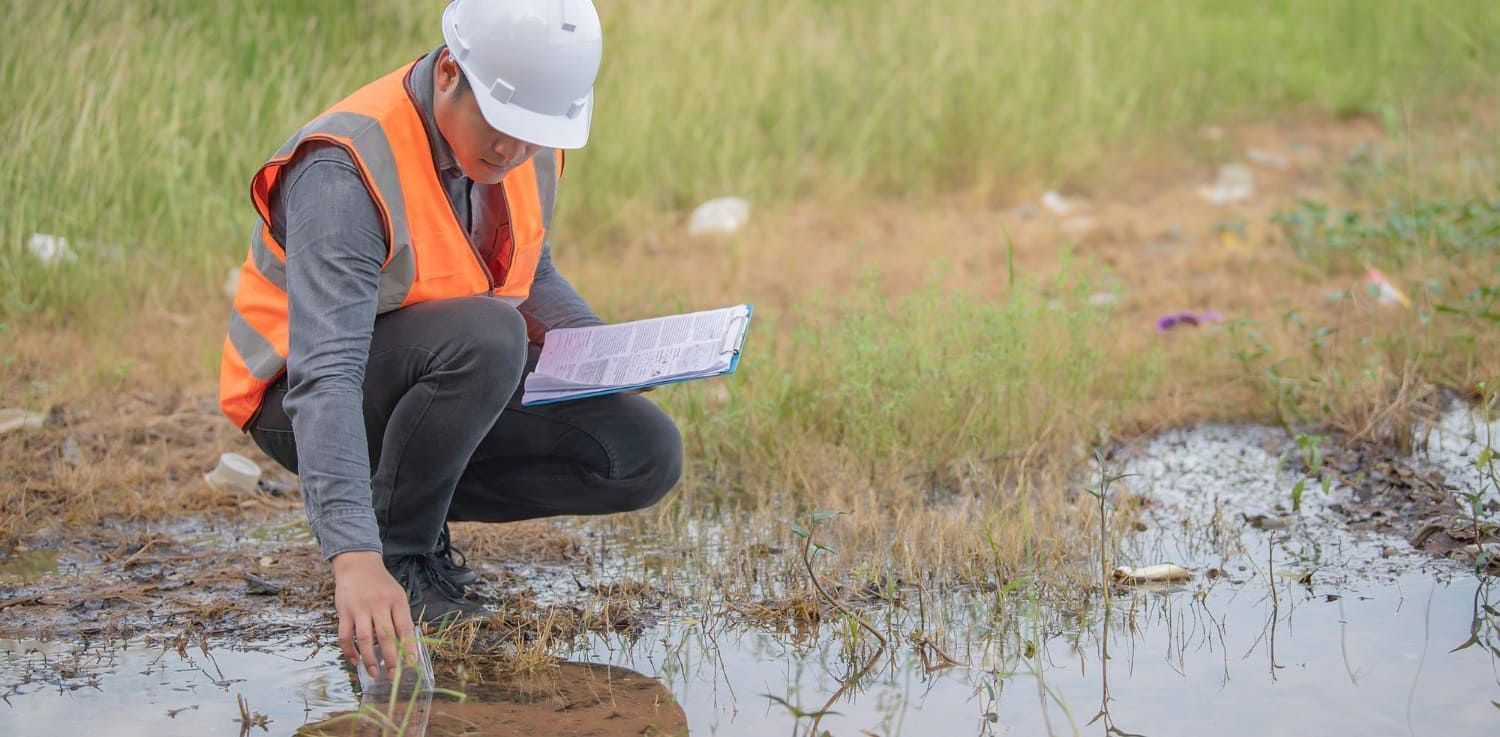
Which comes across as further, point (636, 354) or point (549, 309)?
point (549, 309)

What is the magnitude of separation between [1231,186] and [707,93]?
2353 millimetres

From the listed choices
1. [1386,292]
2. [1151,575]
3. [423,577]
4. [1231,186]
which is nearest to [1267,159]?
[1231,186]

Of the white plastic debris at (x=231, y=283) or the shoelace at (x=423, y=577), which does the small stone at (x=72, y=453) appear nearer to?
the white plastic debris at (x=231, y=283)

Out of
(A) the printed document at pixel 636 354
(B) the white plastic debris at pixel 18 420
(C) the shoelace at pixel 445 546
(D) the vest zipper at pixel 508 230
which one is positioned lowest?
(C) the shoelace at pixel 445 546

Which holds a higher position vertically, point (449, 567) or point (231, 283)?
point (231, 283)

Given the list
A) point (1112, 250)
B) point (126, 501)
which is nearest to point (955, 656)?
point (126, 501)

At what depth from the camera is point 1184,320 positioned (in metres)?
4.79

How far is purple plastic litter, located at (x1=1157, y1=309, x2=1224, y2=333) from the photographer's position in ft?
15.6

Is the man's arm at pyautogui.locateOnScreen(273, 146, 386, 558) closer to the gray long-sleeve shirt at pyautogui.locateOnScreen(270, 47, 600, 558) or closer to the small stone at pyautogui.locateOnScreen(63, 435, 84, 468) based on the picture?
the gray long-sleeve shirt at pyautogui.locateOnScreen(270, 47, 600, 558)

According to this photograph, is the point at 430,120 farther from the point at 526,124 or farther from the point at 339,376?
the point at 339,376

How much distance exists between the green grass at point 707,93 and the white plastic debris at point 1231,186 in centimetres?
49

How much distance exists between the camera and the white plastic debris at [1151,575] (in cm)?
300

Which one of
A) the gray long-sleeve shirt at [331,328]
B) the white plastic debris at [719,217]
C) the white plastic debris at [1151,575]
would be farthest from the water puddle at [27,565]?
the white plastic debris at [719,217]

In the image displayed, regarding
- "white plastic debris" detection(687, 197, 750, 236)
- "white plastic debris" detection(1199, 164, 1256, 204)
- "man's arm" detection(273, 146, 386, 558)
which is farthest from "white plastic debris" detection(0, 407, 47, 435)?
"white plastic debris" detection(1199, 164, 1256, 204)
